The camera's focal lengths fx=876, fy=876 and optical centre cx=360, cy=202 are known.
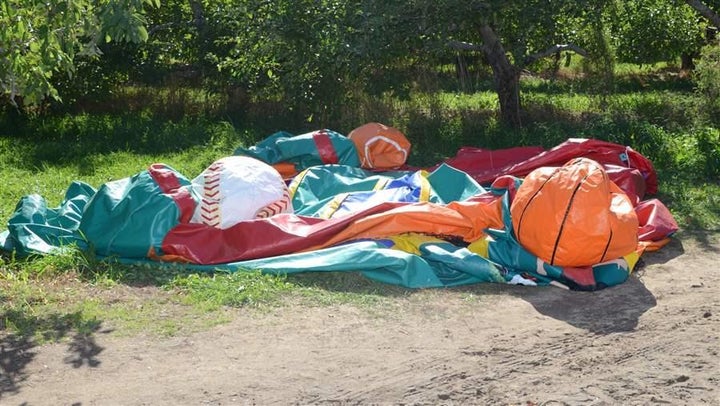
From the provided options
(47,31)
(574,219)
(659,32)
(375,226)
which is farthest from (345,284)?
(659,32)

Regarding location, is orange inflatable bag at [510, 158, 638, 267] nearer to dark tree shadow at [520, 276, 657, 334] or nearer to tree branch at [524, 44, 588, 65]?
dark tree shadow at [520, 276, 657, 334]

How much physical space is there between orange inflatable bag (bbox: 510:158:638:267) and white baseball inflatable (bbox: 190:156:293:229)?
2.04 metres

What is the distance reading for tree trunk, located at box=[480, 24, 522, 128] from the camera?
38.2ft

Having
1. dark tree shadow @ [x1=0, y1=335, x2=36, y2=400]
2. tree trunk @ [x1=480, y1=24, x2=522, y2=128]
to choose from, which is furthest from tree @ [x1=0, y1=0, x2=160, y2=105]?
tree trunk @ [x1=480, y1=24, x2=522, y2=128]

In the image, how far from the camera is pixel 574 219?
6.30m

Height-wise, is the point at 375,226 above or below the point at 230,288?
above

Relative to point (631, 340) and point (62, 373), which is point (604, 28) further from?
point (62, 373)

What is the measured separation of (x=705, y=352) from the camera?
5277mm

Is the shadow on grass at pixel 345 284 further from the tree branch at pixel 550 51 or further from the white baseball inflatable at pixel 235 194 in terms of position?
the tree branch at pixel 550 51

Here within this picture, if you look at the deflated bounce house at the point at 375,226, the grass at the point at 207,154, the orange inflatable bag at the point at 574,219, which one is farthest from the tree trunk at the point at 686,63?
the orange inflatable bag at the point at 574,219

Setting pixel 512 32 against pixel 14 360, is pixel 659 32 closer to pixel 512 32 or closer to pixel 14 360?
pixel 512 32

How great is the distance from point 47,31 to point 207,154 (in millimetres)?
5301

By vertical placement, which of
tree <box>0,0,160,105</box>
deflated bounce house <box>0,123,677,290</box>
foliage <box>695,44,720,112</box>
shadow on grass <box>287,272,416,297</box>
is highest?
tree <box>0,0,160,105</box>

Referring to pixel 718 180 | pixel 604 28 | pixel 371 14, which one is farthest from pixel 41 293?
pixel 604 28
